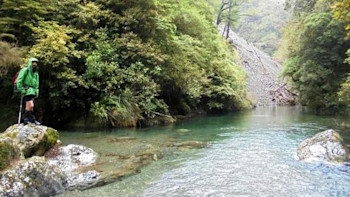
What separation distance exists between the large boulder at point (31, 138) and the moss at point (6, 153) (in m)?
1.35

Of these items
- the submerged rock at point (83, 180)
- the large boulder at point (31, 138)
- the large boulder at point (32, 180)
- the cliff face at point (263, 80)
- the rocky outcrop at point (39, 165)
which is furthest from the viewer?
the cliff face at point (263, 80)

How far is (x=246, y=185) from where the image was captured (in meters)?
6.77

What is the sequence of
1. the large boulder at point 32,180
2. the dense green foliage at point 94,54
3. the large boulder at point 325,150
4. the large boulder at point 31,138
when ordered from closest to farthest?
the large boulder at point 32,180
the large boulder at point 31,138
the large boulder at point 325,150
the dense green foliage at point 94,54

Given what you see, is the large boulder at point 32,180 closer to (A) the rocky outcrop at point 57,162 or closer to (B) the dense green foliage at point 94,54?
(A) the rocky outcrop at point 57,162

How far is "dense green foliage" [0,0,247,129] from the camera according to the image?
47.1 feet

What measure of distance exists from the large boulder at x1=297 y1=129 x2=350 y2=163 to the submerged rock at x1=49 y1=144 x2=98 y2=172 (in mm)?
5971

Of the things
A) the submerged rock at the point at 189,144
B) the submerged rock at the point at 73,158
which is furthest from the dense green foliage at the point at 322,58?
the submerged rock at the point at 73,158

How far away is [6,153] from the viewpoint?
618 centimetres

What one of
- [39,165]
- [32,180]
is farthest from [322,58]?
[32,180]

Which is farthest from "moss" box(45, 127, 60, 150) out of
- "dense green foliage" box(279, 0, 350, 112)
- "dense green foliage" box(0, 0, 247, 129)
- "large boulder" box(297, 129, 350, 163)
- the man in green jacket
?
"dense green foliage" box(279, 0, 350, 112)

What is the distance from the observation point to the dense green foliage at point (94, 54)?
1436cm

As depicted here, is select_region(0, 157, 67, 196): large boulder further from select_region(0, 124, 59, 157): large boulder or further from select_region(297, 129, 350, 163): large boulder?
select_region(297, 129, 350, 163): large boulder

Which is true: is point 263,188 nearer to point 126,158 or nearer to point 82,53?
point 126,158

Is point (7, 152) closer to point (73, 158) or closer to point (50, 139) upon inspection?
point (73, 158)
